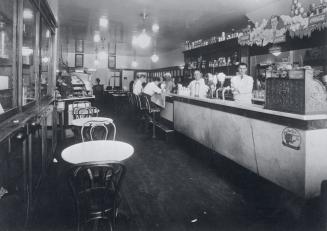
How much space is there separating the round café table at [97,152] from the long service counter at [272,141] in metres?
1.62

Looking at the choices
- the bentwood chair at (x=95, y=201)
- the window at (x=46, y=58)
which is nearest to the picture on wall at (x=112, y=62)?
the window at (x=46, y=58)

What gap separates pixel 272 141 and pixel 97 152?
194 centimetres

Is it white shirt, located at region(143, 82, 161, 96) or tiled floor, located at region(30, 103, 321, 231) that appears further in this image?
white shirt, located at region(143, 82, 161, 96)

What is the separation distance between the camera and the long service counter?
2.73m

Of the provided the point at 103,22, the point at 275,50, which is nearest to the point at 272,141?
the point at 275,50

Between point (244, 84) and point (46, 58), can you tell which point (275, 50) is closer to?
point (244, 84)

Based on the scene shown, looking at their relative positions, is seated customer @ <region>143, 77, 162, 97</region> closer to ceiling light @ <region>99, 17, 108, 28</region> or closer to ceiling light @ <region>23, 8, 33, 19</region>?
ceiling light @ <region>99, 17, 108, 28</region>

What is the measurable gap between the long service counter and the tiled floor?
0.53ft

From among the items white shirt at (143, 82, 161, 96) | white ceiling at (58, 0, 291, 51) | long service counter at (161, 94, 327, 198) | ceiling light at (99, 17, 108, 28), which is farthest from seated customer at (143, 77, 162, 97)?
ceiling light at (99, 17, 108, 28)

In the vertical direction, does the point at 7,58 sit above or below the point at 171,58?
below

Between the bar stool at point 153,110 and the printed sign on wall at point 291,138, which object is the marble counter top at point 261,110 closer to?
the printed sign on wall at point 291,138

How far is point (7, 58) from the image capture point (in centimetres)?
262

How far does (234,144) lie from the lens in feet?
12.9

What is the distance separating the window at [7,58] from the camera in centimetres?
244
